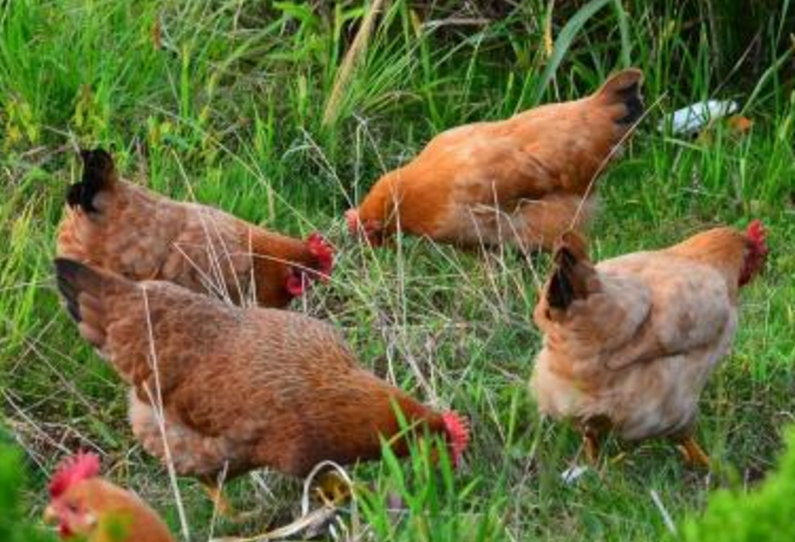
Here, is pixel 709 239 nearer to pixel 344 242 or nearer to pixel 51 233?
pixel 344 242

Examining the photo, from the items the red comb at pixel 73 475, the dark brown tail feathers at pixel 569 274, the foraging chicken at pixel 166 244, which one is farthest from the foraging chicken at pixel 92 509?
the foraging chicken at pixel 166 244

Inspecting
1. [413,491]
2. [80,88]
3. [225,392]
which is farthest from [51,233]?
[413,491]

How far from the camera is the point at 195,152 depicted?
638cm

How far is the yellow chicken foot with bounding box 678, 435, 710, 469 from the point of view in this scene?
514 cm

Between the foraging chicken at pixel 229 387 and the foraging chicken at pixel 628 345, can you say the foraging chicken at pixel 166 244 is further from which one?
the foraging chicken at pixel 628 345

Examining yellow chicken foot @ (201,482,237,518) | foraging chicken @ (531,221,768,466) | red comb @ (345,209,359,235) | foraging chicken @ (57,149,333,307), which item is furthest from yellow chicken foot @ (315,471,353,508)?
red comb @ (345,209,359,235)

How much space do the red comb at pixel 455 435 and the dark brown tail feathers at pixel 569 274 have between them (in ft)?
1.39

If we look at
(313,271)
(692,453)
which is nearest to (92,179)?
(313,271)

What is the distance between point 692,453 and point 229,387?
1.31m

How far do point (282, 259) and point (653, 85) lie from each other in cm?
185

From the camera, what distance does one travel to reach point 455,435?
454 centimetres

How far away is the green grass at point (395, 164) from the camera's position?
195 inches

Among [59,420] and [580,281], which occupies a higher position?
[580,281]

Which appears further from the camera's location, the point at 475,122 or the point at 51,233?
the point at 475,122
